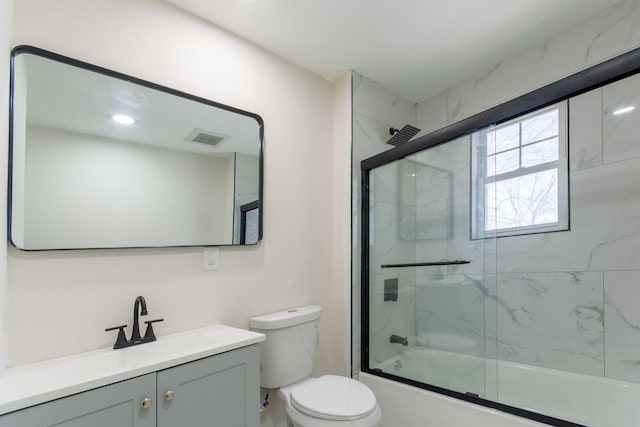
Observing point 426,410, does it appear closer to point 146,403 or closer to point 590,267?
point 590,267

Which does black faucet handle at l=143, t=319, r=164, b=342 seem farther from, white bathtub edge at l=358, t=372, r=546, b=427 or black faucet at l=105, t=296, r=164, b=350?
white bathtub edge at l=358, t=372, r=546, b=427

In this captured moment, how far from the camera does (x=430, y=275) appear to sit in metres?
2.18

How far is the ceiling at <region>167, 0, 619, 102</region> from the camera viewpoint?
173 cm

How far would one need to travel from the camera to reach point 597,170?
73.4 inches

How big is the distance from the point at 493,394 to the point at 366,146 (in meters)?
1.71

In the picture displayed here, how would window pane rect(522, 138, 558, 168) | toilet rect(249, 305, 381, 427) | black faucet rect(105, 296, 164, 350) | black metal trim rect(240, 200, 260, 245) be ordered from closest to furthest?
1. black faucet rect(105, 296, 164, 350)
2. toilet rect(249, 305, 381, 427)
3. black metal trim rect(240, 200, 260, 245)
4. window pane rect(522, 138, 558, 168)

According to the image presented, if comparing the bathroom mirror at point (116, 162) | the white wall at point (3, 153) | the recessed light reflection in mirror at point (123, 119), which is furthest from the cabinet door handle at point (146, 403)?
the recessed light reflection in mirror at point (123, 119)

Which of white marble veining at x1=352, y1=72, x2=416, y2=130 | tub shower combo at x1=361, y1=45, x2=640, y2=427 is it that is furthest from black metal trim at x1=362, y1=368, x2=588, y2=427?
white marble veining at x1=352, y1=72, x2=416, y2=130

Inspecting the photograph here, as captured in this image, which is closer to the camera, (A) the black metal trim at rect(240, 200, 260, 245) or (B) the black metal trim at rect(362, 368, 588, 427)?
(B) the black metal trim at rect(362, 368, 588, 427)

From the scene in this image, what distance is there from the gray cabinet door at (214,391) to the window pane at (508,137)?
2069 millimetres

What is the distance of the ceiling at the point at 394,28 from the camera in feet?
5.67

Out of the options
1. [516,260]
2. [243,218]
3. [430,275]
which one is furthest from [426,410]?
[243,218]

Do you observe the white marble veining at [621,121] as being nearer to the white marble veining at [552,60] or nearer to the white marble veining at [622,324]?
the white marble veining at [552,60]

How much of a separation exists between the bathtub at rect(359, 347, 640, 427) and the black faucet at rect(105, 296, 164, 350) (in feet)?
4.65
